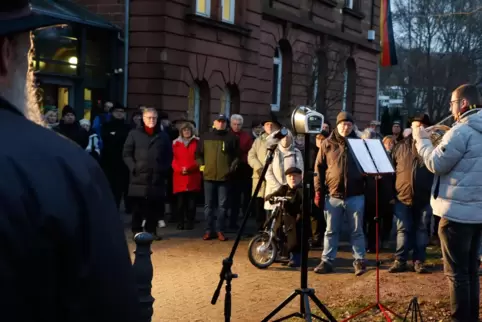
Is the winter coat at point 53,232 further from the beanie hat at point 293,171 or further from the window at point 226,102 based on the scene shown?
the window at point 226,102

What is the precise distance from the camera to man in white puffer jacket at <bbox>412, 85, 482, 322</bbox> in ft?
18.2

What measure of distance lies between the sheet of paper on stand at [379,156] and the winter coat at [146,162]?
3674mm

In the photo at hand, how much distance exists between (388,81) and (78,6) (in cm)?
4015

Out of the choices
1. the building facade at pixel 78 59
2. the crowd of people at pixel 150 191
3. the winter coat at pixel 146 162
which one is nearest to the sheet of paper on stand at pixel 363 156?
the crowd of people at pixel 150 191

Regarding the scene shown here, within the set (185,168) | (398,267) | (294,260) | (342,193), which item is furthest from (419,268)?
(185,168)

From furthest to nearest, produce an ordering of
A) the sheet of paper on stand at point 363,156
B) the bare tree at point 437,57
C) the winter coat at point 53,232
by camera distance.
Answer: the bare tree at point 437,57, the sheet of paper on stand at point 363,156, the winter coat at point 53,232

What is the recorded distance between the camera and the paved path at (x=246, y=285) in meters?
6.75

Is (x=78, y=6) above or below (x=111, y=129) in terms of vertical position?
above

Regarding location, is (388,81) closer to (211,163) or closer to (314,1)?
(314,1)

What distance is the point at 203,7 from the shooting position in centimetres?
1855

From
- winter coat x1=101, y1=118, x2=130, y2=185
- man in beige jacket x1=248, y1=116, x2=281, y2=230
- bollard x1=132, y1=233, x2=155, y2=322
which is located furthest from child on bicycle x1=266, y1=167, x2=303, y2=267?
bollard x1=132, y1=233, x2=155, y2=322

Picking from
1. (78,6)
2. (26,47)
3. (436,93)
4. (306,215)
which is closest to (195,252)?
(306,215)

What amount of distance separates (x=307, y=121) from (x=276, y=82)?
17628mm

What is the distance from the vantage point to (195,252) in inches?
378
